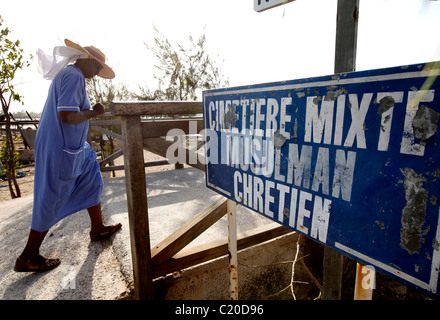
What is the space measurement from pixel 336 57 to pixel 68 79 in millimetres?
1806

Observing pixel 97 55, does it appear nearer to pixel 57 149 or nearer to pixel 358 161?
pixel 57 149

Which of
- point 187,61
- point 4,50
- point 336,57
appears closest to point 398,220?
point 336,57

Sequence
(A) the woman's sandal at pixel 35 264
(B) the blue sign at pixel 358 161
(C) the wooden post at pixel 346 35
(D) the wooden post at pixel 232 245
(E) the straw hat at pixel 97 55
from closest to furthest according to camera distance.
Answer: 1. (B) the blue sign at pixel 358 161
2. (C) the wooden post at pixel 346 35
3. (D) the wooden post at pixel 232 245
4. (A) the woman's sandal at pixel 35 264
5. (E) the straw hat at pixel 97 55

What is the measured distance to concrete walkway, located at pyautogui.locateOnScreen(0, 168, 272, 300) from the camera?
5.43 feet

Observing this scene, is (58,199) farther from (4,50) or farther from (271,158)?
(4,50)

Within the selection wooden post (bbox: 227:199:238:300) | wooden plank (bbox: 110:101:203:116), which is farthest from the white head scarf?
wooden post (bbox: 227:199:238:300)

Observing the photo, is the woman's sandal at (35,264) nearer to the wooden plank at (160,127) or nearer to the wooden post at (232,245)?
the wooden plank at (160,127)

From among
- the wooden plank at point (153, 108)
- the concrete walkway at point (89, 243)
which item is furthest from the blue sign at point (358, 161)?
the concrete walkway at point (89, 243)

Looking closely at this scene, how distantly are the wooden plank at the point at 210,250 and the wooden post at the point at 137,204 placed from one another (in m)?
0.10

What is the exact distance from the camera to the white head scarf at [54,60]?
6.13 feet

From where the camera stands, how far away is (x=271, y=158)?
3.12ft

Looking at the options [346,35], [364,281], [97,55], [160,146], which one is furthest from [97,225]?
[346,35]

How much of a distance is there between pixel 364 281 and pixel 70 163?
1.97m
